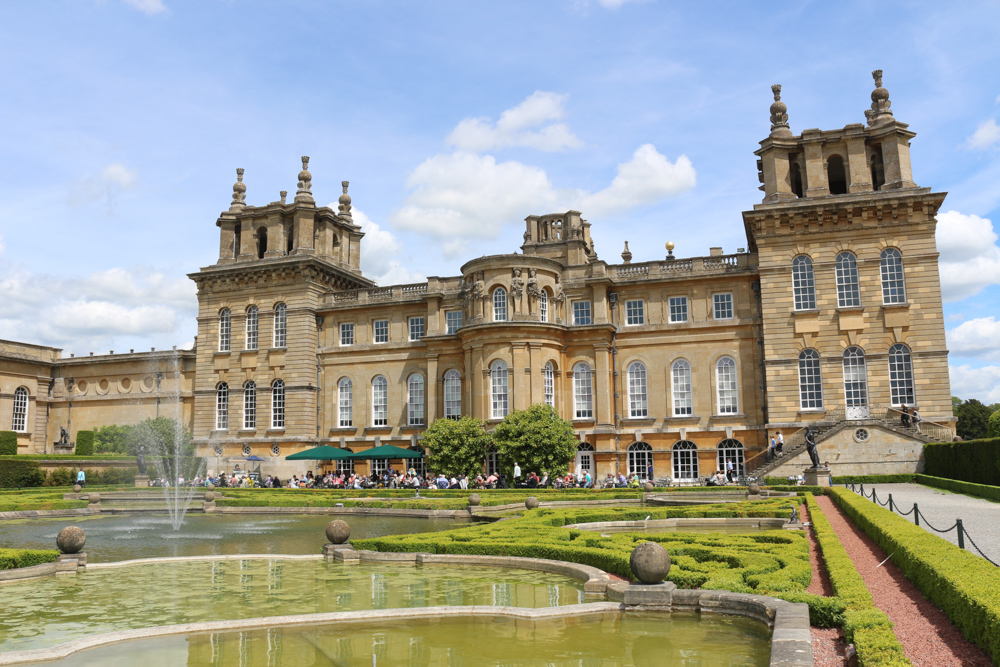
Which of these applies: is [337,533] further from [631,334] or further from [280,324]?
[280,324]

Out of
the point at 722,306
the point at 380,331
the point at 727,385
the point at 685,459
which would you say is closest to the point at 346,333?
the point at 380,331

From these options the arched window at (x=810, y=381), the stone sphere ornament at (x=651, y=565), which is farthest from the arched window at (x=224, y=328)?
the stone sphere ornament at (x=651, y=565)

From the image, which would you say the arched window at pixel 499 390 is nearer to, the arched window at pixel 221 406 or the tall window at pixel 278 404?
the tall window at pixel 278 404

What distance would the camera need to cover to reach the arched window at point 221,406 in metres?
45.2

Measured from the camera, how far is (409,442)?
137 feet

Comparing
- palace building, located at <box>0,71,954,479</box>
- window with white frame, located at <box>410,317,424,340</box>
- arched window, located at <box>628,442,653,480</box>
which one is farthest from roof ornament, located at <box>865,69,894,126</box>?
window with white frame, located at <box>410,317,424,340</box>

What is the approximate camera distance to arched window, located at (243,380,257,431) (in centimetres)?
4447

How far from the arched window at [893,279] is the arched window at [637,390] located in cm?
1160

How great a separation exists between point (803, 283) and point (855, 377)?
4.88 m

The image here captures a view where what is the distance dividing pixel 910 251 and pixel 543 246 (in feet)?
→ 61.0

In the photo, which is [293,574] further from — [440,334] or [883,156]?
[883,156]

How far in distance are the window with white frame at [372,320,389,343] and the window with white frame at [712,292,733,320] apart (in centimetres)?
1813

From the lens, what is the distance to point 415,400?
1666 inches

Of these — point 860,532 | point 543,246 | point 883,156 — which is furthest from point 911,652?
point 543,246
